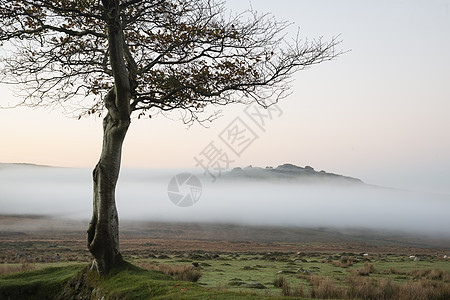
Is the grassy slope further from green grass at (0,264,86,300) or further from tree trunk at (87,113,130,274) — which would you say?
tree trunk at (87,113,130,274)

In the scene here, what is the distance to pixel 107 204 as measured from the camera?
12.8m

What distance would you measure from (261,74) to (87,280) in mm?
9702

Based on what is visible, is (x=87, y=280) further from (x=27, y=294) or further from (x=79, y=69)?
(x=79, y=69)

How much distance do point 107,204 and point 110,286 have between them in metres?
2.60

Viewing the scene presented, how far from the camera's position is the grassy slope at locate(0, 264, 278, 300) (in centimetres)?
993

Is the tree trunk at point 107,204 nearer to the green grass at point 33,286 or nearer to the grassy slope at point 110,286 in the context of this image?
the grassy slope at point 110,286

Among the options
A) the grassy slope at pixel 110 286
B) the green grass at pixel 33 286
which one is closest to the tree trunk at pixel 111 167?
the grassy slope at pixel 110 286

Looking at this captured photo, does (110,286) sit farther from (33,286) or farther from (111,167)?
(33,286)

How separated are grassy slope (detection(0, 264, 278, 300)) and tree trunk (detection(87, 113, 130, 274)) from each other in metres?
0.56

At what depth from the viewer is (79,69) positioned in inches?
619

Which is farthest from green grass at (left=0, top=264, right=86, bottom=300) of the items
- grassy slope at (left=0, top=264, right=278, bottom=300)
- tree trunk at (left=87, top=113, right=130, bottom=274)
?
tree trunk at (left=87, top=113, right=130, bottom=274)

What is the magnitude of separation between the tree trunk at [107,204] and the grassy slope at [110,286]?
56cm

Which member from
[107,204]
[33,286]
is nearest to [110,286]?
[107,204]

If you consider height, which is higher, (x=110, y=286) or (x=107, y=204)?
(x=107, y=204)
